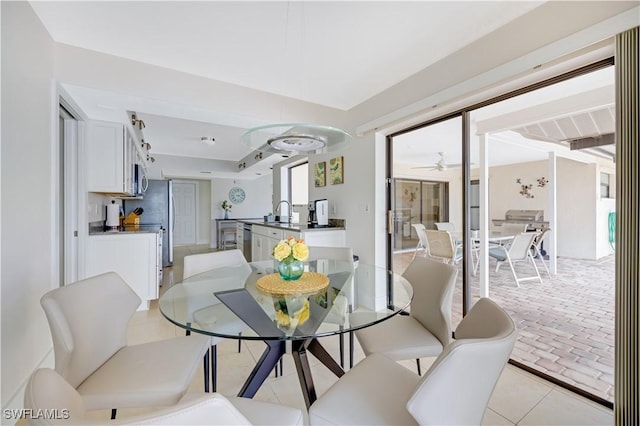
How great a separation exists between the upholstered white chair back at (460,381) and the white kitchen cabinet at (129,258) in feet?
9.81

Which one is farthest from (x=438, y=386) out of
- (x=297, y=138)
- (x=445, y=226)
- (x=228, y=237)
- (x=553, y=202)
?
(x=228, y=237)

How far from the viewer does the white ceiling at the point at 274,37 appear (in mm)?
1746

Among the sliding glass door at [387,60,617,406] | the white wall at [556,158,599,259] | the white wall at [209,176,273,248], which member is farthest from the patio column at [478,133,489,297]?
the white wall at [209,176,273,248]

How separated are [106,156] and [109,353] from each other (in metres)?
2.45

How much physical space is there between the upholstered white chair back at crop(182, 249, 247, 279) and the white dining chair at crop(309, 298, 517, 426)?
1442 millimetres

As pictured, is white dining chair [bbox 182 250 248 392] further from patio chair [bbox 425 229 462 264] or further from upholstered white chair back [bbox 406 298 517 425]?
patio chair [bbox 425 229 462 264]

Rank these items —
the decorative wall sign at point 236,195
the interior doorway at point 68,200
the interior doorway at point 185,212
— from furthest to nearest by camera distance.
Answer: the decorative wall sign at point 236,195
the interior doorway at point 185,212
the interior doorway at point 68,200

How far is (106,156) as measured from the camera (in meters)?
2.98

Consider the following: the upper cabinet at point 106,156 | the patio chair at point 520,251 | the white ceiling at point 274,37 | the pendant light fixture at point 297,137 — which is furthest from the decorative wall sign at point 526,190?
the upper cabinet at point 106,156

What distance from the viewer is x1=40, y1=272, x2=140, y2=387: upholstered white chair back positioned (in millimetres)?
1089

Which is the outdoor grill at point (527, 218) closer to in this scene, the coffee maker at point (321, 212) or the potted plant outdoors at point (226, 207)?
the coffee maker at point (321, 212)

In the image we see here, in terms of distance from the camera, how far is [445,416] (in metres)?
0.80

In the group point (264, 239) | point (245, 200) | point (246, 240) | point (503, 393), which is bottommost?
point (503, 393)

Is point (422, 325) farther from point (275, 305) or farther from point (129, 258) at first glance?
point (129, 258)
